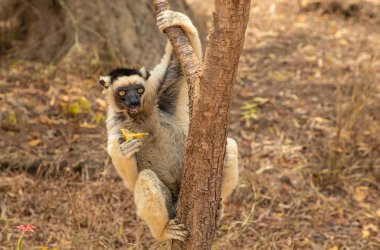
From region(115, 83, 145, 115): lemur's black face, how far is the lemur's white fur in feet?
0.14

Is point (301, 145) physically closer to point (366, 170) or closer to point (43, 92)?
point (366, 170)

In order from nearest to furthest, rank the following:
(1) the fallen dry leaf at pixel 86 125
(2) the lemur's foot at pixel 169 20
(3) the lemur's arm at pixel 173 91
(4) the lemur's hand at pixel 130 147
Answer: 1. (2) the lemur's foot at pixel 169 20
2. (4) the lemur's hand at pixel 130 147
3. (3) the lemur's arm at pixel 173 91
4. (1) the fallen dry leaf at pixel 86 125

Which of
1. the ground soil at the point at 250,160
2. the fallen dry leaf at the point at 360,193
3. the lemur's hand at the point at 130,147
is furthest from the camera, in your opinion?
the fallen dry leaf at the point at 360,193

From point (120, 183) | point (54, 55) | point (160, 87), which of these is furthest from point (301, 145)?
point (54, 55)

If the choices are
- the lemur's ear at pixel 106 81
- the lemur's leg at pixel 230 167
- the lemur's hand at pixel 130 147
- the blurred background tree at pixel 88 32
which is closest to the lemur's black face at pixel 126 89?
the lemur's ear at pixel 106 81

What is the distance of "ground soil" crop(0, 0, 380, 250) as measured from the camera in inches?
207

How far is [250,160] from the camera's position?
634 centimetres

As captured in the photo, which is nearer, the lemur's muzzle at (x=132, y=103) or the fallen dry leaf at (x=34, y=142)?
the lemur's muzzle at (x=132, y=103)

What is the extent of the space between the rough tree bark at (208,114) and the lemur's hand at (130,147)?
0.58 meters

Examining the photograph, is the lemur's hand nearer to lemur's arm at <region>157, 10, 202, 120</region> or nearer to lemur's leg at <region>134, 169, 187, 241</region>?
lemur's leg at <region>134, 169, 187, 241</region>

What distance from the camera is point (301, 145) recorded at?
6695mm

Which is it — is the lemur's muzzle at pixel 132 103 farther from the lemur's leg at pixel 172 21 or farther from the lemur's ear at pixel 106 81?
the lemur's leg at pixel 172 21

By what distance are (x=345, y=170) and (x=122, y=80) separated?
2.92 metres

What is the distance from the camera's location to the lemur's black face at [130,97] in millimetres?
4270
